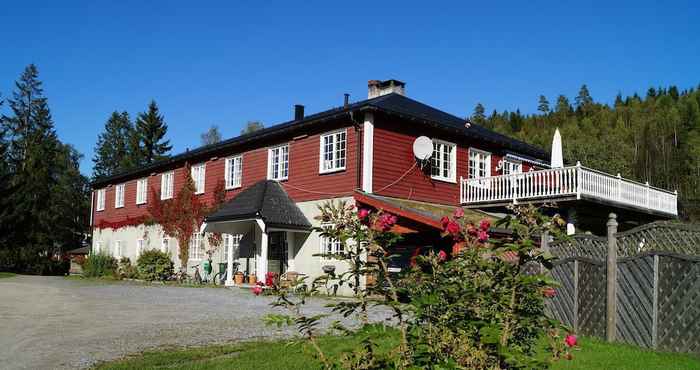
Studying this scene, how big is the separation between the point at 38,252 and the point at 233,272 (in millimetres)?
21234

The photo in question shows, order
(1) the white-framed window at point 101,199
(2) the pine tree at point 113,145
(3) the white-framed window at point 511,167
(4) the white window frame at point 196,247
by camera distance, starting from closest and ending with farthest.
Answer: (3) the white-framed window at point 511,167 < (4) the white window frame at point 196,247 < (1) the white-framed window at point 101,199 < (2) the pine tree at point 113,145

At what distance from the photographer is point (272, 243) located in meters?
20.6

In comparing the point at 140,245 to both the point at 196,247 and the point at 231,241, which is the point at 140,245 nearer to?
the point at 196,247

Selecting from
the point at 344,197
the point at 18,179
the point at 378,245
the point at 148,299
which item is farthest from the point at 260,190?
the point at 18,179

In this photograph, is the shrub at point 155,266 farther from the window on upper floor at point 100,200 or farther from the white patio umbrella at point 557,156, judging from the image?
the white patio umbrella at point 557,156

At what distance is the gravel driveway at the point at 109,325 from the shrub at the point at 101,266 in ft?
41.4

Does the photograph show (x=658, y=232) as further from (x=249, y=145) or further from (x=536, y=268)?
(x=249, y=145)

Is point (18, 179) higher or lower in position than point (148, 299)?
higher

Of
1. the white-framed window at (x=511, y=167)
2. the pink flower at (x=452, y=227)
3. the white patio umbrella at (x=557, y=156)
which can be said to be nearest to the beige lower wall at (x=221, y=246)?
the white patio umbrella at (x=557, y=156)

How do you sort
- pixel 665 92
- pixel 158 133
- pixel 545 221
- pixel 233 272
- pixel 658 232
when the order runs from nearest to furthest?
pixel 545 221 < pixel 658 232 < pixel 233 272 < pixel 158 133 < pixel 665 92

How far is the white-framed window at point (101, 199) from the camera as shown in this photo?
34.9 metres

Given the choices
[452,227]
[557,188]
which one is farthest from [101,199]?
[452,227]

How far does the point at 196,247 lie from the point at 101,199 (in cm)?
1363

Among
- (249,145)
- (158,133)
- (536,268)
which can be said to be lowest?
(536,268)
